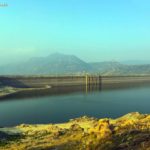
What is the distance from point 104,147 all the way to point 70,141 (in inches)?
204

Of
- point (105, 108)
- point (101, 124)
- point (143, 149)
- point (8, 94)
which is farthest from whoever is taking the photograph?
point (8, 94)

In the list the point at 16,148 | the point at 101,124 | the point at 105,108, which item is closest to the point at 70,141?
the point at 101,124

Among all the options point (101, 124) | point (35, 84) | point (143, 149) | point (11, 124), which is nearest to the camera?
point (143, 149)

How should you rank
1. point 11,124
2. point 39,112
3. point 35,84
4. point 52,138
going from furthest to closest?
point 35,84 → point 39,112 → point 11,124 → point 52,138

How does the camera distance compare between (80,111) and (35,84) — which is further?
(35,84)

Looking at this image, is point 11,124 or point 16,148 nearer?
point 16,148

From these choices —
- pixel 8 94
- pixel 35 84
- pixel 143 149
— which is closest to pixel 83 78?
pixel 35 84

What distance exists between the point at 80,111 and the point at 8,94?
1906 inches

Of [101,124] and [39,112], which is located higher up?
[101,124]

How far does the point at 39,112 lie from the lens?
74.9 metres

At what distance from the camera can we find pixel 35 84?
15450 cm

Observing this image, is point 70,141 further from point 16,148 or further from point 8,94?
point 8,94

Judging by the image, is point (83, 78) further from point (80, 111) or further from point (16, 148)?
point (16, 148)

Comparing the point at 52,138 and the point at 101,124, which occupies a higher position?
the point at 101,124
